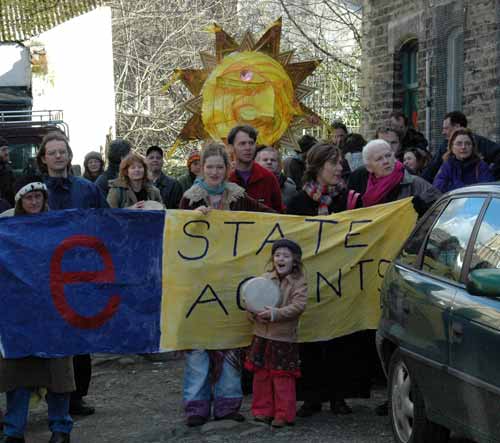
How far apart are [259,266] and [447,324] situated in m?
2.36

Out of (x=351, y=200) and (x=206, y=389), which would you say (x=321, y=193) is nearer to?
(x=351, y=200)

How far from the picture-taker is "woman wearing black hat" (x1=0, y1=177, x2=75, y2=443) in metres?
7.36

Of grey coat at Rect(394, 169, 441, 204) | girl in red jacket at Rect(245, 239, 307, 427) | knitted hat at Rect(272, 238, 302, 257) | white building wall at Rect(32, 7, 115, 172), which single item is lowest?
girl in red jacket at Rect(245, 239, 307, 427)

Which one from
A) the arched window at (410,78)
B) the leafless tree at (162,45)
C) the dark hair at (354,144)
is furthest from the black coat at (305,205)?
the leafless tree at (162,45)

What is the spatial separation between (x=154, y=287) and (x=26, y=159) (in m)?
6.84

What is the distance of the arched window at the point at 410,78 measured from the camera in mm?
19797

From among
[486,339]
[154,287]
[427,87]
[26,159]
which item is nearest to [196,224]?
[154,287]

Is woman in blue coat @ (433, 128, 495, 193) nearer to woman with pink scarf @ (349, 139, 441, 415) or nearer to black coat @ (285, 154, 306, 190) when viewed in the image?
woman with pink scarf @ (349, 139, 441, 415)

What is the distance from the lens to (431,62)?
18125mm

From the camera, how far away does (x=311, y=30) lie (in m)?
34.5

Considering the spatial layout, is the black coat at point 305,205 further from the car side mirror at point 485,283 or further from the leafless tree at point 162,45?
the leafless tree at point 162,45

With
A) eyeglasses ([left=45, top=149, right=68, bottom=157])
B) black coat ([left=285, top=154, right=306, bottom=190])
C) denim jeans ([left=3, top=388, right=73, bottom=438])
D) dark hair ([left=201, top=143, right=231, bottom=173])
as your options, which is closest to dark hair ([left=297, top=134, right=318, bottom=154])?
black coat ([left=285, top=154, right=306, bottom=190])

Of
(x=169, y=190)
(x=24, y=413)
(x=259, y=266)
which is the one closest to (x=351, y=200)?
(x=259, y=266)

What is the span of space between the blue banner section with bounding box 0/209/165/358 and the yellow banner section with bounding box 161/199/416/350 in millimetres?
149
